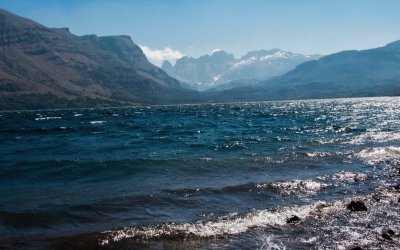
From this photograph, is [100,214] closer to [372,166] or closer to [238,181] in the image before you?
[238,181]

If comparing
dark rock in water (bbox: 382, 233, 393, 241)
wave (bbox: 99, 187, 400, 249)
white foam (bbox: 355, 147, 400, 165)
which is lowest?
white foam (bbox: 355, 147, 400, 165)

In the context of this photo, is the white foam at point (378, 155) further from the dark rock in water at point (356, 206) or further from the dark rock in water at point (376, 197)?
the dark rock in water at point (356, 206)

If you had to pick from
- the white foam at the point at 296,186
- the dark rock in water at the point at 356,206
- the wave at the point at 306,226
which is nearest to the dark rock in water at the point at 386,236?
the wave at the point at 306,226

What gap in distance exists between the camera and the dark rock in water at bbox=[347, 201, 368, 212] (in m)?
18.3

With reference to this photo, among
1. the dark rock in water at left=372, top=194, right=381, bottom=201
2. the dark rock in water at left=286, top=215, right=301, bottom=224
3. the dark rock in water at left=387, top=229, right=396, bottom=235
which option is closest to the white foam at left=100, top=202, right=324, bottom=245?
the dark rock in water at left=286, top=215, right=301, bottom=224

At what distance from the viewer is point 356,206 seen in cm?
1844

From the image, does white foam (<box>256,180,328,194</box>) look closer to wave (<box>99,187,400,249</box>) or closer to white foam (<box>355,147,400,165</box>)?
wave (<box>99,187,400,249</box>)

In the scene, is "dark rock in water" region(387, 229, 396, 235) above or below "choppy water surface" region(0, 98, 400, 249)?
above

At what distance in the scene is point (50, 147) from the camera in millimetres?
48125

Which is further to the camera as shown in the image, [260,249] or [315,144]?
[315,144]

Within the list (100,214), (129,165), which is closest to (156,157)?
(129,165)

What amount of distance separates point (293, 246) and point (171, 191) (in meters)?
10.0

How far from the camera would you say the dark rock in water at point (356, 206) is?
1834 cm

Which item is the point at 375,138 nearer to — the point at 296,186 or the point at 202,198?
the point at 296,186
